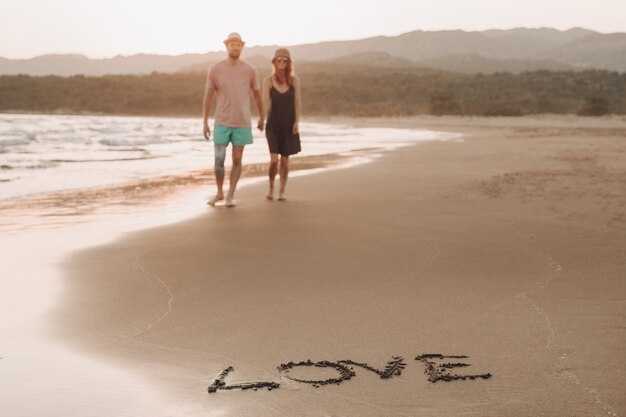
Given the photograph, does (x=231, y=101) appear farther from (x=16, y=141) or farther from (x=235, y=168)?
(x=16, y=141)

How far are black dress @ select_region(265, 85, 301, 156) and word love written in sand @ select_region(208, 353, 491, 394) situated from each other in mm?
5510

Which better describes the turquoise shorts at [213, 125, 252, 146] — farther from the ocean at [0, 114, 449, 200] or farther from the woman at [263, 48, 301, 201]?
the ocean at [0, 114, 449, 200]

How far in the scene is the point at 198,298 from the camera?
4184 mm

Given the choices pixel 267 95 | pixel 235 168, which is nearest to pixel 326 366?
pixel 235 168

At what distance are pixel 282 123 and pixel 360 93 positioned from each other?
61008mm

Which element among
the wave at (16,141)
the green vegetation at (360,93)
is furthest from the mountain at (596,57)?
the wave at (16,141)

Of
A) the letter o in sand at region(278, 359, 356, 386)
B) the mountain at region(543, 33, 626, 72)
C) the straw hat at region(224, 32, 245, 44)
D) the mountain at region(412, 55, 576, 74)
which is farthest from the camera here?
the mountain at region(543, 33, 626, 72)

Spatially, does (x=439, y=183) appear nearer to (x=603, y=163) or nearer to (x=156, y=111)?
(x=603, y=163)

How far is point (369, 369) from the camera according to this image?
3.04 meters

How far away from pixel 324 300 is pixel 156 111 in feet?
215

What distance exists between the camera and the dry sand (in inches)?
111

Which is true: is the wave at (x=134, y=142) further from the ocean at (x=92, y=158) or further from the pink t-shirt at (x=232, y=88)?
the pink t-shirt at (x=232, y=88)

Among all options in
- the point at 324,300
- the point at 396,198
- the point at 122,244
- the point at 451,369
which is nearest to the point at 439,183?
the point at 396,198

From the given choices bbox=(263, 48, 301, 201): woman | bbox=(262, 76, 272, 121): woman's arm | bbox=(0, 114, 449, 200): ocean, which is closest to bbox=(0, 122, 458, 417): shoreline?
bbox=(0, 114, 449, 200): ocean
